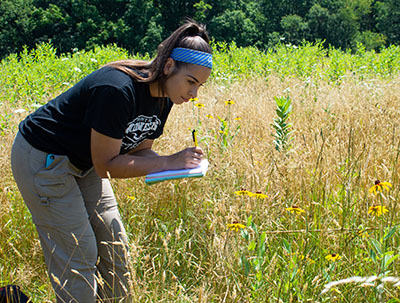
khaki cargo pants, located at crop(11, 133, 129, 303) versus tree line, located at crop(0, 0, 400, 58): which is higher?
khaki cargo pants, located at crop(11, 133, 129, 303)

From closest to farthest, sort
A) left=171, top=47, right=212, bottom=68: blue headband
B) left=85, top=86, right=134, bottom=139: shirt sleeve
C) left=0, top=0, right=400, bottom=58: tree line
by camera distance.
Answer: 1. left=85, top=86, right=134, bottom=139: shirt sleeve
2. left=171, top=47, right=212, bottom=68: blue headband
3. left=0, top=0, right=400, bottom=58: tree line

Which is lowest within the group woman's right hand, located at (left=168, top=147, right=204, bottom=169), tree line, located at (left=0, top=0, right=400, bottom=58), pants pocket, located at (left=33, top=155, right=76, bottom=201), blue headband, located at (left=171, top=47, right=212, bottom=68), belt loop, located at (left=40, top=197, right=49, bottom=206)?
tree line, located at (left=0, top=0, right=400, bottom=58)

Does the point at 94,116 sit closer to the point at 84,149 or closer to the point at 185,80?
the point at 84,149

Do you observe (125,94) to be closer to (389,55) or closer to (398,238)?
(398,238)

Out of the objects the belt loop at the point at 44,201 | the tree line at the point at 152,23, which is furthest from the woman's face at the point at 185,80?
the tree line at the point at 152,23

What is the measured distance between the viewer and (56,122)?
183 centimetres

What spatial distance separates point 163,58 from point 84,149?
1.72 ft

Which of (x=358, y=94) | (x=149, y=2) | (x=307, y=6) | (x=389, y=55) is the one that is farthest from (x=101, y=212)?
(x=307, y=6)

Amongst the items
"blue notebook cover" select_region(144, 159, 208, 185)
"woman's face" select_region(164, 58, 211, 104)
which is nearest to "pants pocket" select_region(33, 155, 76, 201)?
"blue notebook cover" select_region(144, 159, 208, 185)

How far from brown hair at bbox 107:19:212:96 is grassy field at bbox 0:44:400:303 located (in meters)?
0.61

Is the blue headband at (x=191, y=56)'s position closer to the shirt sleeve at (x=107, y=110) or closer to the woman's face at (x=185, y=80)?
the woman's face at (x=185, y=80)

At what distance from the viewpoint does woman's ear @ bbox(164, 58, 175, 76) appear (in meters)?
1.77

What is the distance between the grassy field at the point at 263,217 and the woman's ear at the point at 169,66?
60 cm

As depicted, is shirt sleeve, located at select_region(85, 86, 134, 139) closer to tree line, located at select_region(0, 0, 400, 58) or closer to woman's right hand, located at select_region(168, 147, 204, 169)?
woman's right hand, located at select_region(168, 147, 204, 169)
